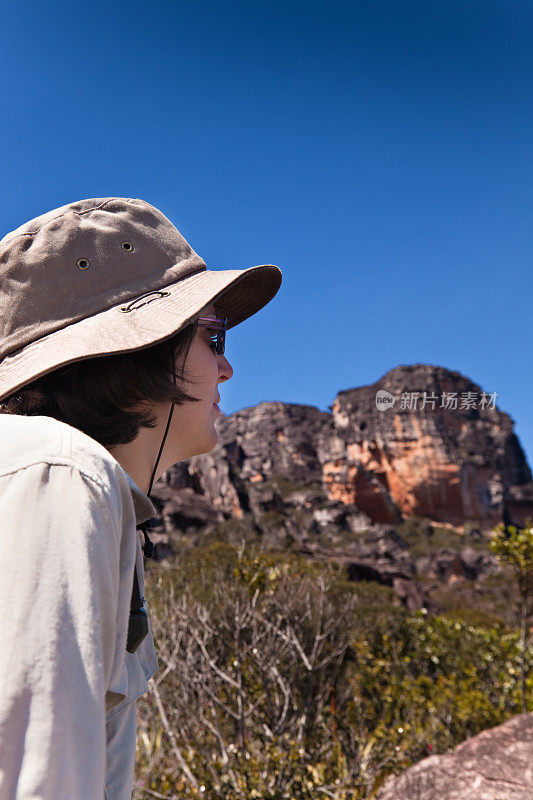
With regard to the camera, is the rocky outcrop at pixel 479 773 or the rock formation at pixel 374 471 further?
the rock formation at pixel 374 471

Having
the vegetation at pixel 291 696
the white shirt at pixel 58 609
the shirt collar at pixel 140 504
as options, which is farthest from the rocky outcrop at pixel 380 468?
the white shirt at pixel 58 609

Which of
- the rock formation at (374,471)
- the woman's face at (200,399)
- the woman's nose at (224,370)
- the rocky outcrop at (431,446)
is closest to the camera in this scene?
the woman's face at (200,399)

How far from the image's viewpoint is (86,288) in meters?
0.92

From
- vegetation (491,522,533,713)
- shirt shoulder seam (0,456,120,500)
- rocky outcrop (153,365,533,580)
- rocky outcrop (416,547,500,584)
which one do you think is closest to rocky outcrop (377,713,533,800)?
vegetation (491,522,533,713)

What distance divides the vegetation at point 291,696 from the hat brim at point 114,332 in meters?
3.35

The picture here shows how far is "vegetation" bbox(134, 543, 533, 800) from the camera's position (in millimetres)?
4035

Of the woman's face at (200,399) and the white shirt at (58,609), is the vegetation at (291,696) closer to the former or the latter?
the woman's face at (200,399)

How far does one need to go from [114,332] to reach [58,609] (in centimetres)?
45

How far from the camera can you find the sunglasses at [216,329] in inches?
42.1

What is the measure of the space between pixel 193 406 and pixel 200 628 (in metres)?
6.15

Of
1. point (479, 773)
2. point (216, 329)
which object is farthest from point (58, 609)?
point (479, 773)

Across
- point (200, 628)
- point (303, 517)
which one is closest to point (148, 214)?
point (200, 628)

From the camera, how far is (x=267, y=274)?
1334 mm

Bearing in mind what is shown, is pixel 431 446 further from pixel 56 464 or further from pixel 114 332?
pixel 56 464
